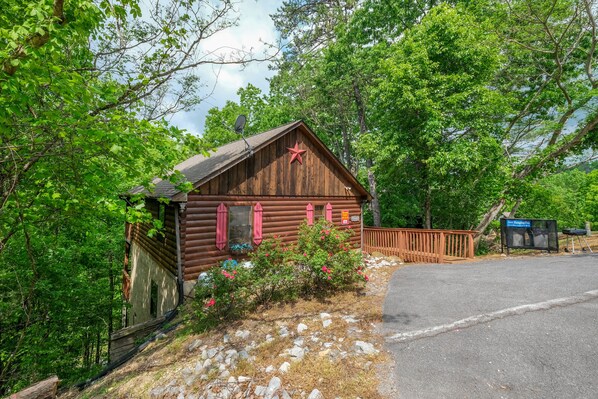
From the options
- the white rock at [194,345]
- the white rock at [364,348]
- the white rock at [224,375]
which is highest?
the white rock at [364,348]

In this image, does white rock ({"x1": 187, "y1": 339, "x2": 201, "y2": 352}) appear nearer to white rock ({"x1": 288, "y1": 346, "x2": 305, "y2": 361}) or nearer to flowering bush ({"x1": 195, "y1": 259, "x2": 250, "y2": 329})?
flowering bush ({"x1": 195, "y1": 259, "x2": 250, "y2": 329})

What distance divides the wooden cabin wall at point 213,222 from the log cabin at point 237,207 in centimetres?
3

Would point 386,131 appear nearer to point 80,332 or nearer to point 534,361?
point 534,361

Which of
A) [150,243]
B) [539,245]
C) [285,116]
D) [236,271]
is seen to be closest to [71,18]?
[236,271]

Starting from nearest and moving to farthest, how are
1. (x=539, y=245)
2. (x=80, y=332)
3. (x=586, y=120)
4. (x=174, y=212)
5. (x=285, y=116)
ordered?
(x=174, y=212)
(x=539, y=245)
(x=80, y=332)
(x=586, y=120)
(x=285, y=116)

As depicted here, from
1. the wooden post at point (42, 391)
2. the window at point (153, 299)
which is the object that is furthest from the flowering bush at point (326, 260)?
the window at point (153, 299)

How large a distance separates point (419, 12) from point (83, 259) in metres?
25.5

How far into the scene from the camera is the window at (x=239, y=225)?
938 centimetres

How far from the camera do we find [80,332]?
11992mm

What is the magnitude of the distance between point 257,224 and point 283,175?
7.55ft

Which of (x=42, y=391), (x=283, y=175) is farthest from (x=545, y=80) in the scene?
(x=42, y=391)

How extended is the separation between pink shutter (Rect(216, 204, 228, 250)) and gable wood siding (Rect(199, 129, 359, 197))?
59 cm

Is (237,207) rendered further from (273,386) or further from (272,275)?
(273,386)

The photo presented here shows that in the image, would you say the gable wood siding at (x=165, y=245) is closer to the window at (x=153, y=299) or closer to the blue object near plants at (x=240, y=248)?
the window at (x=153, y=299)
